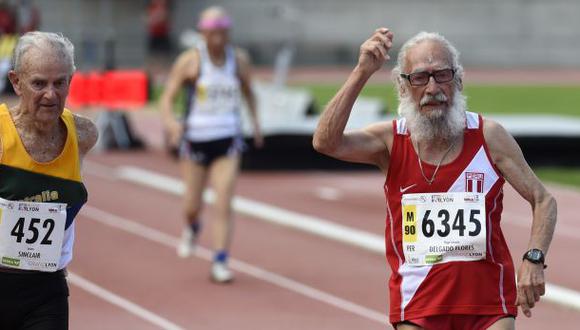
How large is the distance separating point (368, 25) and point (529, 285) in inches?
1555

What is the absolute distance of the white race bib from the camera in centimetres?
579

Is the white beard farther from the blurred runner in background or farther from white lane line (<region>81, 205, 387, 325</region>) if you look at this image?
the blurred runner in background

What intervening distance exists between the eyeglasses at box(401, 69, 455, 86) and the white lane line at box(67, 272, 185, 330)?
4.36 m

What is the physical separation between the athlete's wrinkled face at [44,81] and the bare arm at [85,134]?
212mm

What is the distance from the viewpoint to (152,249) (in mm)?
13383

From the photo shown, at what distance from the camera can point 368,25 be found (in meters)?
44.8

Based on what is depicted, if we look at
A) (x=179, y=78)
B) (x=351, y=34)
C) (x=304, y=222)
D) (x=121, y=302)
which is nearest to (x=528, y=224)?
(x=304, y=222)

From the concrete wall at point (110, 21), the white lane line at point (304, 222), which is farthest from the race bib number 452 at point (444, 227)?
the concrete wall at point (110, 21)

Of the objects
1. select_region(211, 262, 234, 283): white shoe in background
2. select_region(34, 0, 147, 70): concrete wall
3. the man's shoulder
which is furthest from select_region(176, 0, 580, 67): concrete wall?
the man's shoulder

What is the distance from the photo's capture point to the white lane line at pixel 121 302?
985 cm

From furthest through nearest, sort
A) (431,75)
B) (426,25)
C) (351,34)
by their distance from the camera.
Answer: (426,25) < (351,34) < (431,75)

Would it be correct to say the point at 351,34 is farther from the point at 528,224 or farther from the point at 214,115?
the point at 214,115

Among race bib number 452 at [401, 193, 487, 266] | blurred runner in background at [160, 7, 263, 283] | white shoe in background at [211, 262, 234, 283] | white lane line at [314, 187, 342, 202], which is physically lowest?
white lane line at [314, 187, 342, 202]

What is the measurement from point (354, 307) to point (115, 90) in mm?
14052
